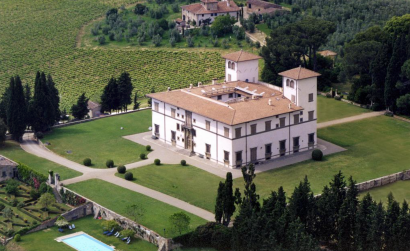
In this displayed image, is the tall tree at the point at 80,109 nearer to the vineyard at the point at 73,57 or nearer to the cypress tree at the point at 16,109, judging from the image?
the cypress tree at the point at 16,109

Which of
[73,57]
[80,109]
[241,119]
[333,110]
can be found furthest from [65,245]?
[73,57]

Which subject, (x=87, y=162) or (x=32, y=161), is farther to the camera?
(x=32, y=161)

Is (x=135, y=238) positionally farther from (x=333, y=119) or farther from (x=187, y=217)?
(x=333, y=119)

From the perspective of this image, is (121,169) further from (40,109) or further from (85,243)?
(40,109)

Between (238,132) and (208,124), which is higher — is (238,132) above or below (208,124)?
below

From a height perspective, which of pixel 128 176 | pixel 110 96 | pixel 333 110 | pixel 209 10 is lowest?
pixel 128 176

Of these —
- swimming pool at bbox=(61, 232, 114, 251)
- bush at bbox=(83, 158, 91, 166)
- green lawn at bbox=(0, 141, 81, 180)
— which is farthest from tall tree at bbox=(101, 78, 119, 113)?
swimming pool at bbox=(61, 232, 114, 251)

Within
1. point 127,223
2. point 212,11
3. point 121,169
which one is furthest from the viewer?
point 212,11
